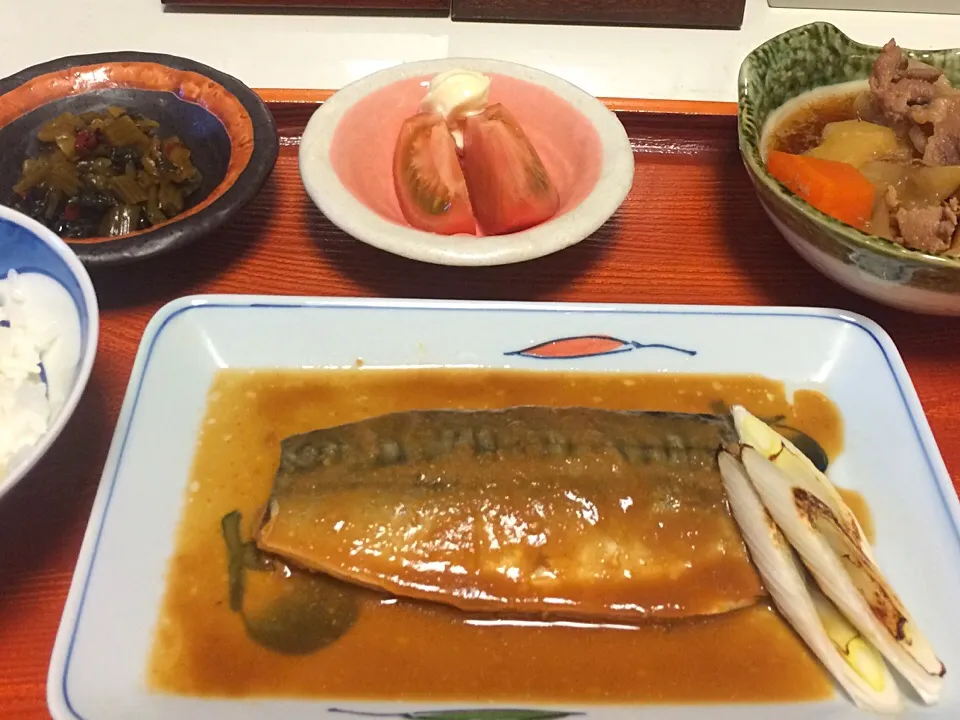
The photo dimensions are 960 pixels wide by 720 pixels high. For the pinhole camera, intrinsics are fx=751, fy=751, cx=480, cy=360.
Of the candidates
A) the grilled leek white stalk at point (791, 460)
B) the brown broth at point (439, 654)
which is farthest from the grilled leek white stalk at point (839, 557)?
the brown broth at point (439, 654)

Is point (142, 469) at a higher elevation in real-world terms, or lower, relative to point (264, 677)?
higher

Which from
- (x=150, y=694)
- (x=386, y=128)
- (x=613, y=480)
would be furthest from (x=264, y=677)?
(x=386, y=128)

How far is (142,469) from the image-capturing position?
50.1 inches

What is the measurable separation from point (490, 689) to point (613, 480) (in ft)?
1.24

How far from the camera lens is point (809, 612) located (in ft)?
3.66

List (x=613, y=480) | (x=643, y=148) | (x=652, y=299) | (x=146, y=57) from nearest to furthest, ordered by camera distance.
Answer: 1. (x=613, y=480)
2. (x=652, y=299)
3. (x=146, y=57)
4. (x=643, y=148)

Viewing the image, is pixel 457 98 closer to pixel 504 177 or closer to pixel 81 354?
pixel 504 177

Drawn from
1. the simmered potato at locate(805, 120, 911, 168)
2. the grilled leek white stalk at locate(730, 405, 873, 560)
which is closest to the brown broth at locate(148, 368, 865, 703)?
the grilled leek white stalk at locate(730, 405, 873, 560)

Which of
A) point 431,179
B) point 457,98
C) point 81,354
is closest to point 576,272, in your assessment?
point 431,179

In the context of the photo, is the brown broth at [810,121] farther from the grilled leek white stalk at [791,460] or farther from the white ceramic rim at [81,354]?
the white ceramic rim at [81,354]

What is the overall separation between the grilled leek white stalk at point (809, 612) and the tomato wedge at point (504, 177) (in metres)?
0.71

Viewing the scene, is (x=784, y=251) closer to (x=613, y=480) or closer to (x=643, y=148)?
(x=643, y=148)

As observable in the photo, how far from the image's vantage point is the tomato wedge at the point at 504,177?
1.64 m

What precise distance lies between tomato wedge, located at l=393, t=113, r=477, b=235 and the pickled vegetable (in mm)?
470
